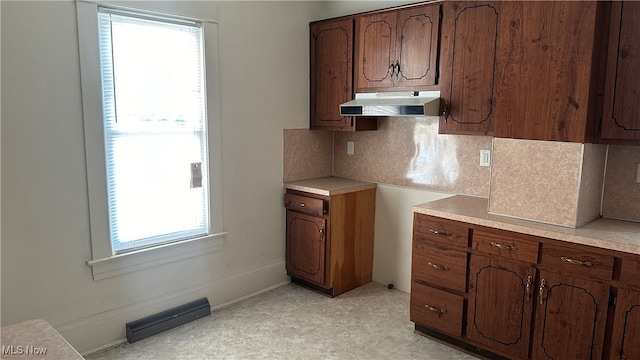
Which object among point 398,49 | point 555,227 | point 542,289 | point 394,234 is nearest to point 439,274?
point 542,289

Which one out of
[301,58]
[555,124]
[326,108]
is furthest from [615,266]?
[301,58]

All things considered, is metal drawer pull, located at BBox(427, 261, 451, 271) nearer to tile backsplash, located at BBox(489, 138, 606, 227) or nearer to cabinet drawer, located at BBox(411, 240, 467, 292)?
cabinet drawer, located at BBox(411, 240, 467, 292)

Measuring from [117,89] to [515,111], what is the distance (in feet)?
7.89

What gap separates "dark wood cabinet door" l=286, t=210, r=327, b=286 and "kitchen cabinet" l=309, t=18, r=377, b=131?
829 millimetres

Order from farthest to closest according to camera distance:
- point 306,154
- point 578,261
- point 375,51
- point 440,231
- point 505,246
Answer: point 306,154 < point 375,51 < point 440,231 < point 505,246 < point 578,261

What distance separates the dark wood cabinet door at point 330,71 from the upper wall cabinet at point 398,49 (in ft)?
0.36

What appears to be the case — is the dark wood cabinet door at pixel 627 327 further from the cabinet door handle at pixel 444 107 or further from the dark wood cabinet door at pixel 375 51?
the dark wood cabinet door at pixel 375 51

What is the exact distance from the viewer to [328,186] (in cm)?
360

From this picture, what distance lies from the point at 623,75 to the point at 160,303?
3.16 meters

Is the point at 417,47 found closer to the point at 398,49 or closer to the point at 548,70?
the point at 398,49

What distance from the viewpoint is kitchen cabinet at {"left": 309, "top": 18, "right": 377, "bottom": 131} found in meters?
3.56

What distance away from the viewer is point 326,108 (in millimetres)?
3768

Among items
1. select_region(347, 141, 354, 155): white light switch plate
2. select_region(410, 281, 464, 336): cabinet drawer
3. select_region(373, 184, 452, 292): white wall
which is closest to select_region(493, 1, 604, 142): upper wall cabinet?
select_region(410, 281, 464, 336): cabinet drawer

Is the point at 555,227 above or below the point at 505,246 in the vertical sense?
above
